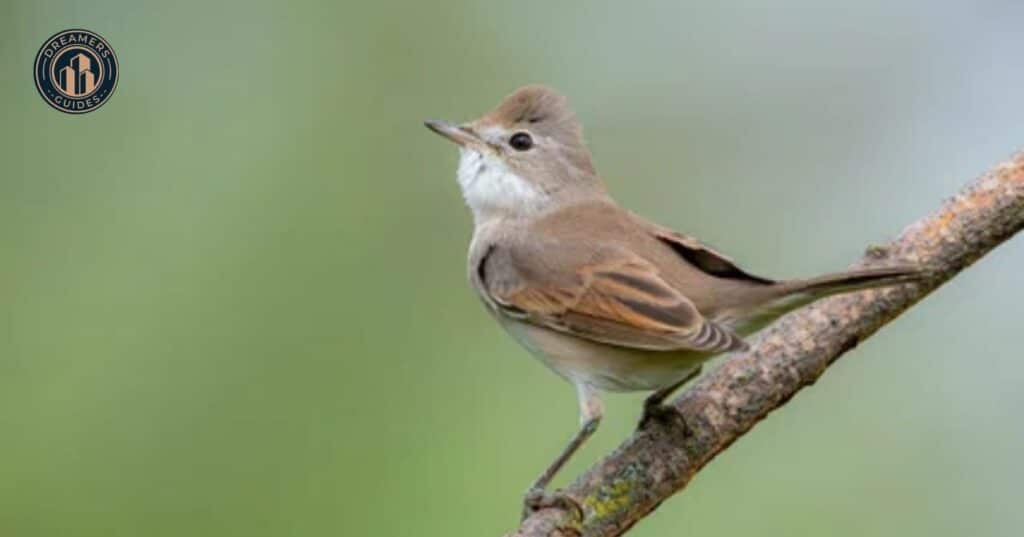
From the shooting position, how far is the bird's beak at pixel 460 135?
5246 mm

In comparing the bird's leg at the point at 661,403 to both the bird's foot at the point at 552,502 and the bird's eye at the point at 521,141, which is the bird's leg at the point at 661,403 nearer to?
the bird's foot at the point at 552,502

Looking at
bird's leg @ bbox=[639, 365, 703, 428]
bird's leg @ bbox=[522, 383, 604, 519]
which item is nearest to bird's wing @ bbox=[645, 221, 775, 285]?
bird's leg @ bbox=[639, 365, 703, 428]

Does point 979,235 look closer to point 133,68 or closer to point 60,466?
point 60,466

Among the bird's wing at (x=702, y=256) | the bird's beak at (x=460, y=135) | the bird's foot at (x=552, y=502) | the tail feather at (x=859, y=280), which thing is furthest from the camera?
the bird's beak at (x=460, y=135)

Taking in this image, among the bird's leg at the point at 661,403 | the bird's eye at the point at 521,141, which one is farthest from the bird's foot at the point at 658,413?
the bird's eye at the point at 521,141

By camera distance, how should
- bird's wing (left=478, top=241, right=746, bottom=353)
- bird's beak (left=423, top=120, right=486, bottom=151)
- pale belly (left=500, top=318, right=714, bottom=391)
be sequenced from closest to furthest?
bird's wing (left=478, top=241, right=746, bottom=353)
pale belly (left=500, top=318, right=714, bottom=391)
bird's beak (left=423, top=120, right=486, bottom=151)

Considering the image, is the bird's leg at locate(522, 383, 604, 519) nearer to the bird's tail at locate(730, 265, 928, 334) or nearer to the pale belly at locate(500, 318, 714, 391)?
the pale belly at locate(500, 318, 714, 391)

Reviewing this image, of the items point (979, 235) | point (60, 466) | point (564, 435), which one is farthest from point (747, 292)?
point (60, 466)

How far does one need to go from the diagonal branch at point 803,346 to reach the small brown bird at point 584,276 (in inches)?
4.6

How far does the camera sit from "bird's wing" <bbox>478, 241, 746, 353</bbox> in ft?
13.7

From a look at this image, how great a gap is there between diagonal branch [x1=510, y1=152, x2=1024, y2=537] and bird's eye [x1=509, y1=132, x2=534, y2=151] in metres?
1.35

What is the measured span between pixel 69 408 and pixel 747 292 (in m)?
2.64

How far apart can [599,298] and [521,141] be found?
1.09 metres

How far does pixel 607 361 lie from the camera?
444 centimetres
